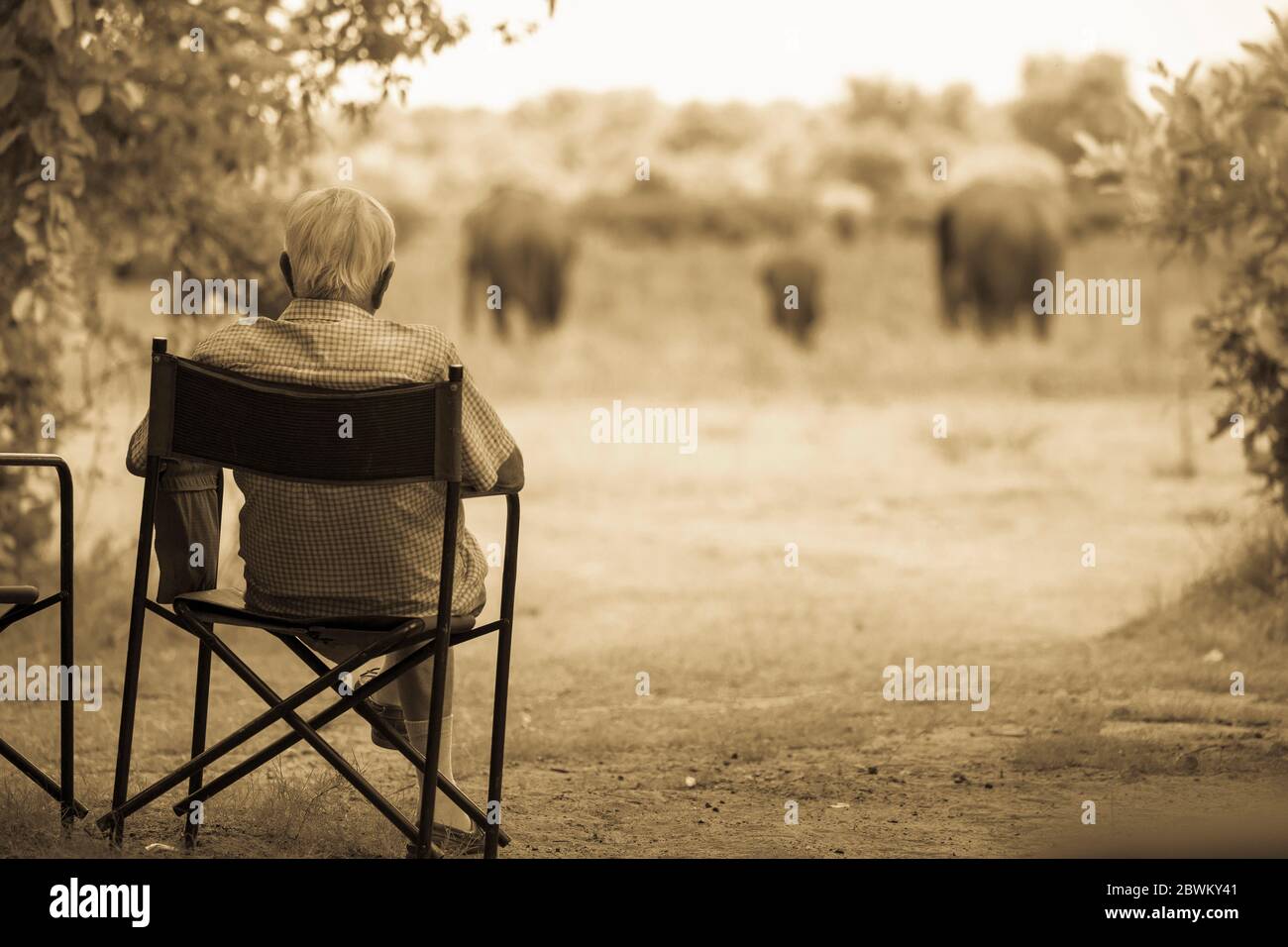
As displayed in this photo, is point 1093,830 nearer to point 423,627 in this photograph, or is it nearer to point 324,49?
point 423,627

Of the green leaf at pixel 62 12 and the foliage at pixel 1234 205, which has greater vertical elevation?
the green leaf at pixel 62 12

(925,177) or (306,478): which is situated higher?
(925,177)

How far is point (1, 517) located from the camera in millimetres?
6996

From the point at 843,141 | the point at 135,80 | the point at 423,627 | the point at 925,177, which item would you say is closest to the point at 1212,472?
the point at 135,80

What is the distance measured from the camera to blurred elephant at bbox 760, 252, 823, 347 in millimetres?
24688

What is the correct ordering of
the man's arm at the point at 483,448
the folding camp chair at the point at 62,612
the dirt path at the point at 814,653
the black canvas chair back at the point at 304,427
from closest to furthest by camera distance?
the black canvas chair back at the point at 304,427 → the man's arm at the point at 483,448 → the folding camp chair at the point at 62,612 → the dirt path at the point at 814,653

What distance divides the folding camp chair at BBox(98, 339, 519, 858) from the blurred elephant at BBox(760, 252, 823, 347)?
20.2m

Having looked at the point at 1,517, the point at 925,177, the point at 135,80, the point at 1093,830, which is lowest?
the point at 1093,830

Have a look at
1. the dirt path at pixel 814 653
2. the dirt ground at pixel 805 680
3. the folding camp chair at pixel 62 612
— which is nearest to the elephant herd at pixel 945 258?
the dirt path at pixel 814 653

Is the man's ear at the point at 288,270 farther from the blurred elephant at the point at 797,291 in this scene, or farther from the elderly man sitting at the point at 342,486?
the blurred elephant at the point at 797,291

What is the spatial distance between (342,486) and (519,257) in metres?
24.0

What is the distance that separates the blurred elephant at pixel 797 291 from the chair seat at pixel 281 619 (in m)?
20.1

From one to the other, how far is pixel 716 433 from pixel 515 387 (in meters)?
4.18

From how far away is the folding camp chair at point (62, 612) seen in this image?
3.94 m
